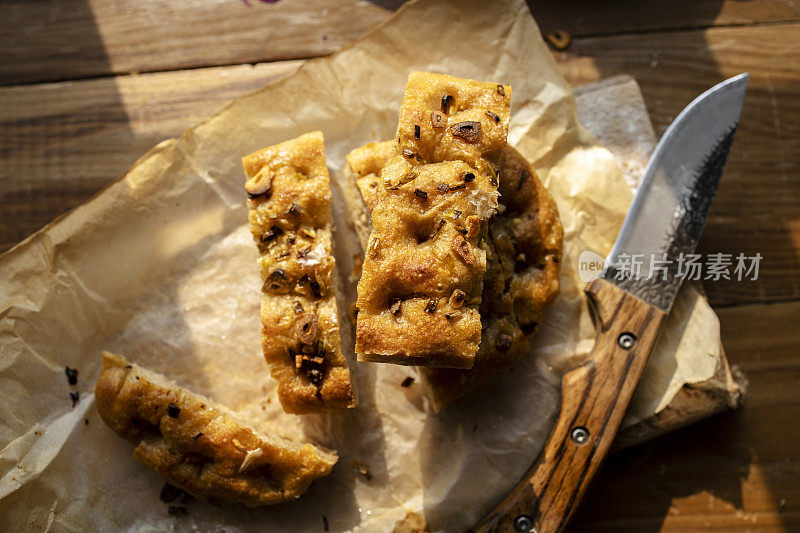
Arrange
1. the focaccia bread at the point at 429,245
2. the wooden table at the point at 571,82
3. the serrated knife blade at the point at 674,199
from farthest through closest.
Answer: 1. the wooden table at the point at 571,82
2. the serrated knife blade at the point at 674,199
3. the focaccia bread at the point at 429,245

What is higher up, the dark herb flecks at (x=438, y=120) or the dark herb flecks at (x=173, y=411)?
the dark herb flecks at (x=438, y=120)

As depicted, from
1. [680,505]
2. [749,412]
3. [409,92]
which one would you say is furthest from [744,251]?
[409,92]

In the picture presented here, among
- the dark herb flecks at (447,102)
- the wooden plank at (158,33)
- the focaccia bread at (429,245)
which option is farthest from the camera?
the wooden plank at (158,33)

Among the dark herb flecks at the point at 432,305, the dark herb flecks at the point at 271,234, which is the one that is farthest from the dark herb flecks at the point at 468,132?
the dark herb flecks at the point at 271,234

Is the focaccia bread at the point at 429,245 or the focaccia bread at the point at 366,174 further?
the focaccia bread at the point at 366,174

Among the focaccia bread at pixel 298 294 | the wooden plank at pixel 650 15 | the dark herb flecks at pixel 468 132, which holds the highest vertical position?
the dark herb flecks at pixel 468 132

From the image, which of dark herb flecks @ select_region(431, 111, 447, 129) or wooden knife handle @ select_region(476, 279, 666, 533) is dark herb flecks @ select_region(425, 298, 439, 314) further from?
wooden knife handle @ select_region(476, 279, 666, 533)

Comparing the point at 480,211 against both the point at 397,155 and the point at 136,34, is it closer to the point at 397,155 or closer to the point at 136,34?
the point at 397,155

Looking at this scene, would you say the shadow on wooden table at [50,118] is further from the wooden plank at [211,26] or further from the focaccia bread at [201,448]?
the focaccia bread at [201,448]
